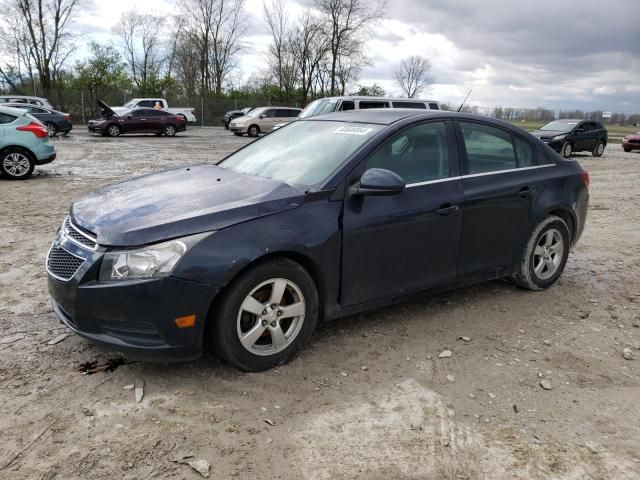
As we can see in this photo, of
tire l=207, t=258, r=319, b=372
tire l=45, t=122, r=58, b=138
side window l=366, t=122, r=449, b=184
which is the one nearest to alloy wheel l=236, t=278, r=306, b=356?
tire l=207, t=258, r=319, b=372

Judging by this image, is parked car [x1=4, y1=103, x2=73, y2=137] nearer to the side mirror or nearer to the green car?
the green car

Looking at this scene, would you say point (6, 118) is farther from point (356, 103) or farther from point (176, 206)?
point (176, 206)

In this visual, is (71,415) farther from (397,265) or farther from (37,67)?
(37,67)

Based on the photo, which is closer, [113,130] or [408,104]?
[408,104]

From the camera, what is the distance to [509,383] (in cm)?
341

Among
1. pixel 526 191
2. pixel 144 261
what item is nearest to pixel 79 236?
pixel 144 261

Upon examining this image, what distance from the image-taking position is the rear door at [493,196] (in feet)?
13.9

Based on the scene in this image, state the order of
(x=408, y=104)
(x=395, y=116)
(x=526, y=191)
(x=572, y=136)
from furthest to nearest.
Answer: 1. (x=572, y=136)
2. (x=408, y=104)
3. (x=526, y=191)
4. (x=395, y=116)

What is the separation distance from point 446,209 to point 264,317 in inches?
64.0

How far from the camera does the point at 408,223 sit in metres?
3.82

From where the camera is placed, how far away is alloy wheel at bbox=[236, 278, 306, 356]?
128 inches

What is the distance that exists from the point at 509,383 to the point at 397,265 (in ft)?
3.49

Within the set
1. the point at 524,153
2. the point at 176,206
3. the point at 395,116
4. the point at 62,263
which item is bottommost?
the point at 62,263

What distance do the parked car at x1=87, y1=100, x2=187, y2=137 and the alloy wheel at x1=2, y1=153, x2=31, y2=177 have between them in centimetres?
1422
